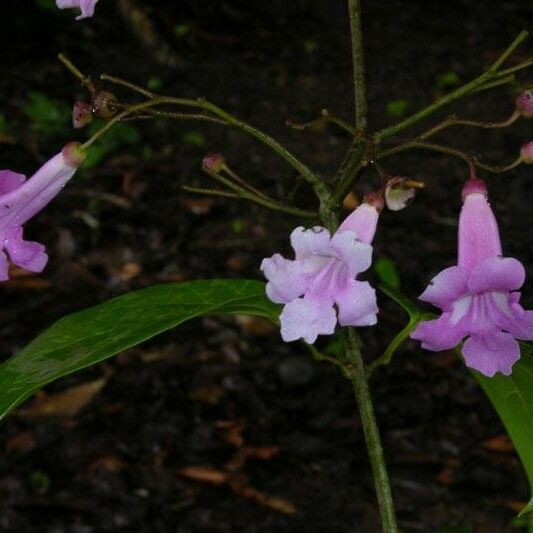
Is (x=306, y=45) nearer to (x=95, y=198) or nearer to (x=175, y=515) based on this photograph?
(x=95, y=198)

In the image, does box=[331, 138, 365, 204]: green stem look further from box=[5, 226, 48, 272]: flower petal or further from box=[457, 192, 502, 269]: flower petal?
box=[5, 226, 48, 272]: flower petal

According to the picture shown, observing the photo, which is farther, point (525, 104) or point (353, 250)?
point (525, 104)

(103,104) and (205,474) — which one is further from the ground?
(205,474)

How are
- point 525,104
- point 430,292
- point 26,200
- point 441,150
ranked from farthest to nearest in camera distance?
point 26,200
point 525,104
point 441,150
point 430,292

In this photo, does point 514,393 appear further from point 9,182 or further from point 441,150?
point 9,182

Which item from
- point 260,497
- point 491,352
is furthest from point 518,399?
point 260,497

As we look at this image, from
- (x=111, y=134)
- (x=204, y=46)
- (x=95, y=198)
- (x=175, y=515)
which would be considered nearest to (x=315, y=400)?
(x=175, y=515)
